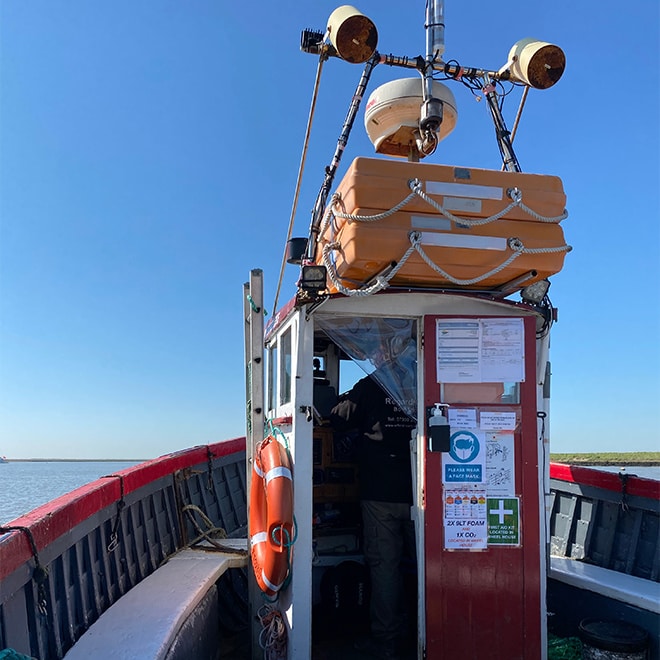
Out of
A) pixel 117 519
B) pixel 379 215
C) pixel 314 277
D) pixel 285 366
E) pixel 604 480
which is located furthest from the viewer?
pixel 604 480

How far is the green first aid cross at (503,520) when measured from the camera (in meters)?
3.39

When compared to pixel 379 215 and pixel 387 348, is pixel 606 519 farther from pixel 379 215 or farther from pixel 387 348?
pixel 379 215

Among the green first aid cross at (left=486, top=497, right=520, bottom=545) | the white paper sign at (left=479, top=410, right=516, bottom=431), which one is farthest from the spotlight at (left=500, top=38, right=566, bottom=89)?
the green first aid cross at (left=486, top=497, right=520, bottom=545)

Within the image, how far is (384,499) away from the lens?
3.93m

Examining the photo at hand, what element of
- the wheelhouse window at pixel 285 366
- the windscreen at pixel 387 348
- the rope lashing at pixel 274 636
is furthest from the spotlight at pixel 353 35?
the rope lashing at pixel 274 636

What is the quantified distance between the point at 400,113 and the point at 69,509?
9.74 ft

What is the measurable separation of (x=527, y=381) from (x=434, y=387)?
0.53m

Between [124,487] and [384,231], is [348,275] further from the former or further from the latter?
[124,487]

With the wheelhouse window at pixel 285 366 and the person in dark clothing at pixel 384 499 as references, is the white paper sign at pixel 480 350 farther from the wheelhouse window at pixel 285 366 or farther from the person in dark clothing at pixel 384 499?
the wheelhouse window at pixel 285 366

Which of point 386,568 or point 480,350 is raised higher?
point 480,350

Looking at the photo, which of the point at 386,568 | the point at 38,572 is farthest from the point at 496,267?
the point at 38,572

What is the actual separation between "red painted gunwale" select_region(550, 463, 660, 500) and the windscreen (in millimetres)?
1685

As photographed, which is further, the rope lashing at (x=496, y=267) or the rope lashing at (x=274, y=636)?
the rope lashing at (x=274, y=636)

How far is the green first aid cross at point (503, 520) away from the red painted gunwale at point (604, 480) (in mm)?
1199
